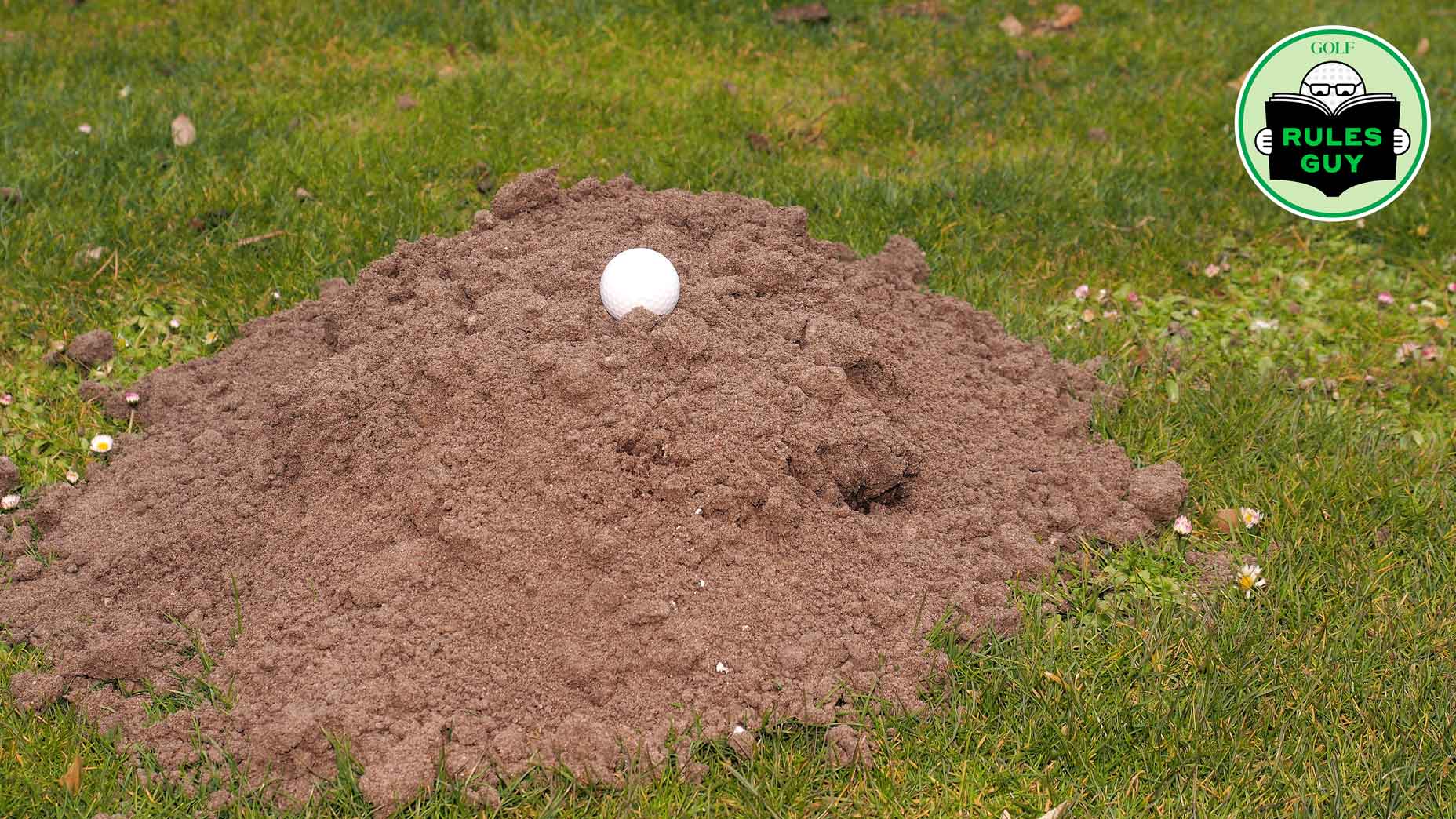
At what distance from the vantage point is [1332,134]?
5.71 metres

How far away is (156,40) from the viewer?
21.9 ft

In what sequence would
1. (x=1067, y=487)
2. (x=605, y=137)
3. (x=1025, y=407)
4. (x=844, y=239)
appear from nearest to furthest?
(x=1067, y=487)
(x=1025, y=407)
(x=844, y=239)
(x=605, y=137)

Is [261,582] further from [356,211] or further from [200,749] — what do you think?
[356,211]

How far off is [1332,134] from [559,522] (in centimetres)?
417

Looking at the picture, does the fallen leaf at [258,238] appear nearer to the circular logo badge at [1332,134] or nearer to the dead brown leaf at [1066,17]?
the circular logo badge at [1332,134]

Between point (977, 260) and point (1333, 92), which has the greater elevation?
point (1333, 92)

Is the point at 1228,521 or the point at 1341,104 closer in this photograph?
the point at 1228,521

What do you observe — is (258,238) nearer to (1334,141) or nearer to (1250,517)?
(1250,517)

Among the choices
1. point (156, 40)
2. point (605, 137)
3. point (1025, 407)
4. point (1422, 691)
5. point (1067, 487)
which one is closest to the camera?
point (1422, 691)

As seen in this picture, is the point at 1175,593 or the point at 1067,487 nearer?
the point at 1175,593

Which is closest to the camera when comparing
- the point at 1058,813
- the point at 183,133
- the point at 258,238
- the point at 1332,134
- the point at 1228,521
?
the point at 1058,813

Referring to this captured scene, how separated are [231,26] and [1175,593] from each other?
5713 millimetres

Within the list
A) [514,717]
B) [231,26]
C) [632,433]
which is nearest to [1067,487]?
[632,433]

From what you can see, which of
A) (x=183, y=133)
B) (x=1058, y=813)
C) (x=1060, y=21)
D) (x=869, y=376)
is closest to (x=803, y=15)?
(x=1060, y=21)
